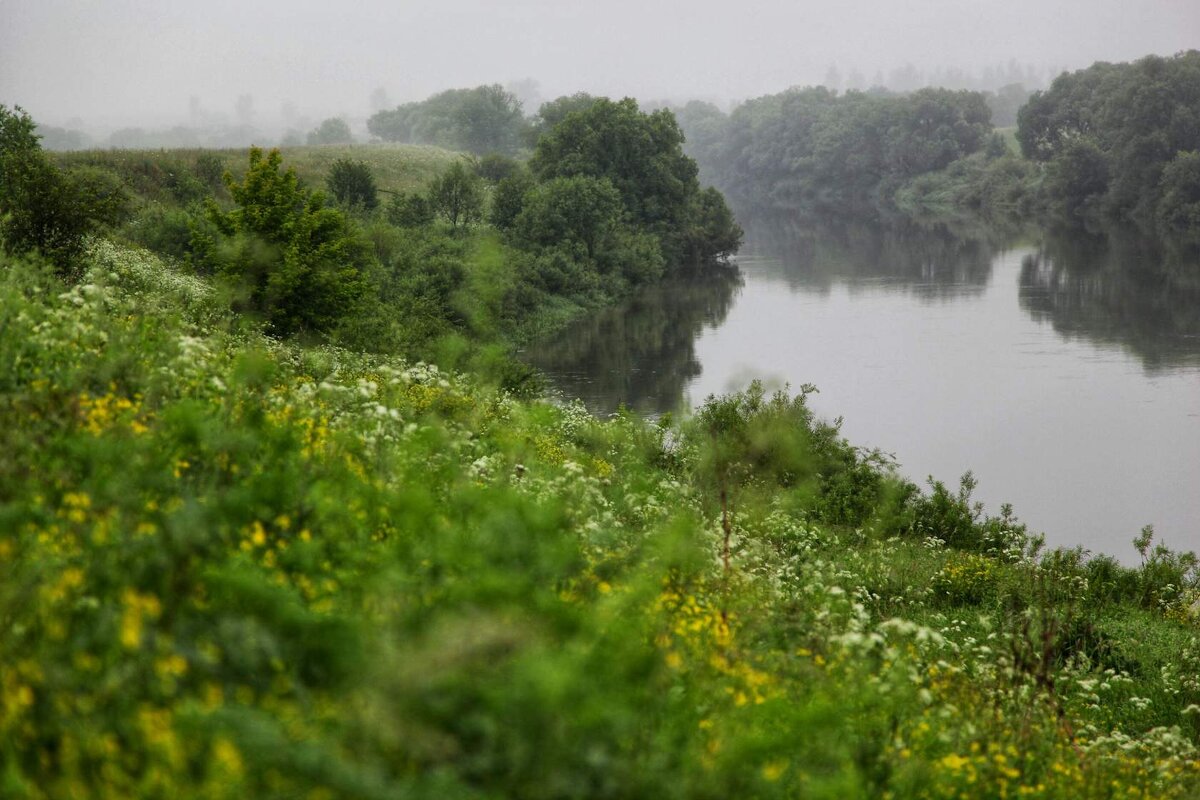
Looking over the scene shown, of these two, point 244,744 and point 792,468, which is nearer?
point 244,744

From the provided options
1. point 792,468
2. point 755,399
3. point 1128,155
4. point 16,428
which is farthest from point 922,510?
point 1128,155

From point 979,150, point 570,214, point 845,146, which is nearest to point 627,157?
point 570,214

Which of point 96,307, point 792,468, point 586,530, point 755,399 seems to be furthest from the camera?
point 755,399

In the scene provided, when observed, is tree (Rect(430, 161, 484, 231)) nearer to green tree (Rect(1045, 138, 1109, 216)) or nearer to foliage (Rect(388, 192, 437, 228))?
foliage (Rect(388, 192, 437, 228))

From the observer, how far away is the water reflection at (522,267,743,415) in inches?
1220

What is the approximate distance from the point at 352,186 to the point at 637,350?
17384mm

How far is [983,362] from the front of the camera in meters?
34.0

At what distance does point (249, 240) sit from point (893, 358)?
24.0 metres

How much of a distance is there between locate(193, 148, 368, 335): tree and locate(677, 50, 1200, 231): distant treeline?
201 feet

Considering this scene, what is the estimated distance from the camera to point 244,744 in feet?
10.9

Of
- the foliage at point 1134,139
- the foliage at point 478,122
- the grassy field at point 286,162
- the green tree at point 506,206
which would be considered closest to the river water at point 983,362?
the green tree at point 506,206

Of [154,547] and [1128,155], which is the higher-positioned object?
[1128,155]

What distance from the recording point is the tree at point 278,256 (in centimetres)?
1894

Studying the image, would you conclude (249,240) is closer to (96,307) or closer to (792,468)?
(96,307)
